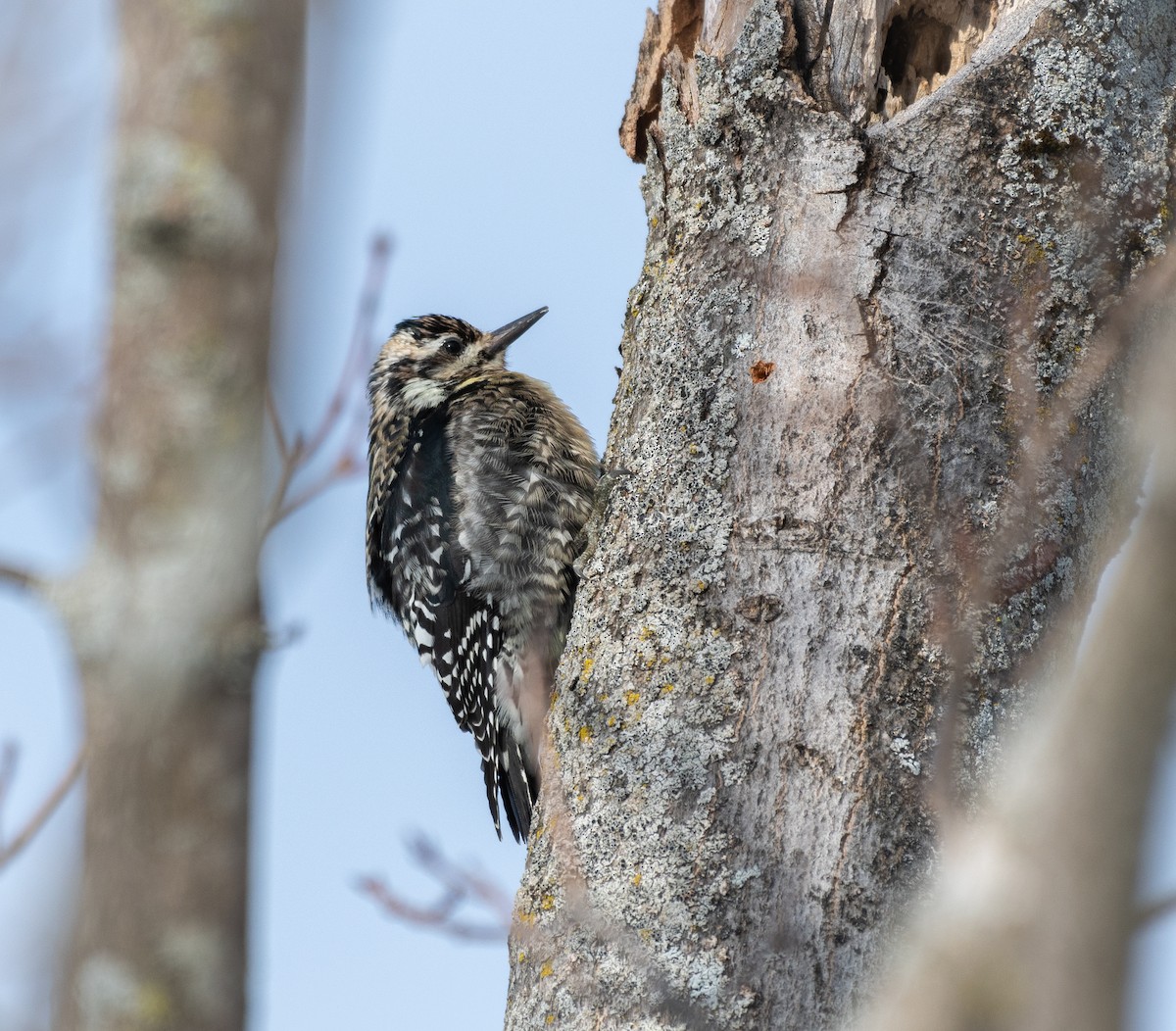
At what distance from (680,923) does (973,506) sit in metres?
1.04

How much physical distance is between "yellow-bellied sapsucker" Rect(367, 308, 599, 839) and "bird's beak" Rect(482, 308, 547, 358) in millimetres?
295

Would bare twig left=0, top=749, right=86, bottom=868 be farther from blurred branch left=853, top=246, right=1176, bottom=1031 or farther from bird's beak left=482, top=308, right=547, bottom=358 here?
bird's beak left=482, top=308, right=547, bottom=358

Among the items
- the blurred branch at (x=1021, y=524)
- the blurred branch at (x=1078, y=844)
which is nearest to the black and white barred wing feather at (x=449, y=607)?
the blurred branch at (x=1021, y=524)

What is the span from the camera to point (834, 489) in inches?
118

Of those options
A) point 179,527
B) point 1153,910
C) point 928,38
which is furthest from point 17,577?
point 928,38

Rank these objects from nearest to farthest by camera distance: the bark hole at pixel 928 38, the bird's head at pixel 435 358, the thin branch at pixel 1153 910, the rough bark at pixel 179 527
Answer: the rough bark at pixel 179 527, the thin branch at pixel 1153 910, the bark hole at pixel 928 38, the bird's head at pixel 435 358

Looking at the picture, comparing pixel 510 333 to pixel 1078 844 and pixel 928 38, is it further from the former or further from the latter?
pixel 1078 844

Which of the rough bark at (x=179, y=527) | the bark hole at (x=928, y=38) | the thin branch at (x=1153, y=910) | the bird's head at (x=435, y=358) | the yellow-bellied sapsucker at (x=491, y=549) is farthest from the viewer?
the bird's head at (x=435, y=358)

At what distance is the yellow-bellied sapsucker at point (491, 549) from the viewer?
4.48m

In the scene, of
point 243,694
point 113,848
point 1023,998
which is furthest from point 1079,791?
point 113,848

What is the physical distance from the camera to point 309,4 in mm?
1443

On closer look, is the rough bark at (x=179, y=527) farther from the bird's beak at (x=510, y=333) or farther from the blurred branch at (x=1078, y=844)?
the bird's beak at (x=510, y=333)

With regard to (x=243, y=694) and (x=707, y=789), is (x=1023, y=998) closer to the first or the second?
(x=243, y=694)

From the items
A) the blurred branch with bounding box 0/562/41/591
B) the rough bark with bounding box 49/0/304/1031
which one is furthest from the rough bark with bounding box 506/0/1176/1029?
the blurred branch with bounding box 0/562/41/591
